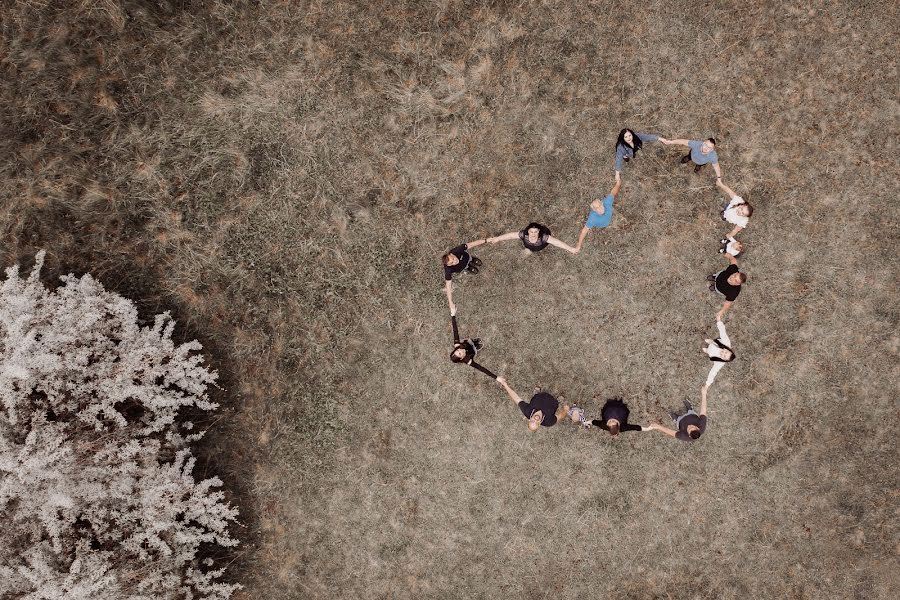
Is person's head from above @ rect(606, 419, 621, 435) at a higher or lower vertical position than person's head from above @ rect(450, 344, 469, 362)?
lower

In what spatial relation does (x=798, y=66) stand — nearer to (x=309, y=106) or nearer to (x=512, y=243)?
(x=512, y=243)

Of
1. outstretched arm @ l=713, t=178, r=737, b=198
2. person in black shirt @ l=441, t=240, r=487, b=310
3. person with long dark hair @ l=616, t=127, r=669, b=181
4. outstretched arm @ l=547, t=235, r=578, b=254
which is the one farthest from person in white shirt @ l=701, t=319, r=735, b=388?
person in black shirt @ l=441, t=240, r=487, b=310

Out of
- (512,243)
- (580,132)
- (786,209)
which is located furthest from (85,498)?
(786,209)

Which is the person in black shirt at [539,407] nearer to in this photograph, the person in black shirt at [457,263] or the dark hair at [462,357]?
the dark hair at [462,357]

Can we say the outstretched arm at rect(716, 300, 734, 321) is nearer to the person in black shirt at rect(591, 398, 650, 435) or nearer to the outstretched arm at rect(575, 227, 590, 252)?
the person in black shirt at rect(591, 398, 650, 435)

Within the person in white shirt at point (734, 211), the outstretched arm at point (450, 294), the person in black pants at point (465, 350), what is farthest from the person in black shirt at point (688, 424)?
the outstretched arm at point (450, 294)

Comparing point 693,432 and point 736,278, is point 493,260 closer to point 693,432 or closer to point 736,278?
point 736,278
